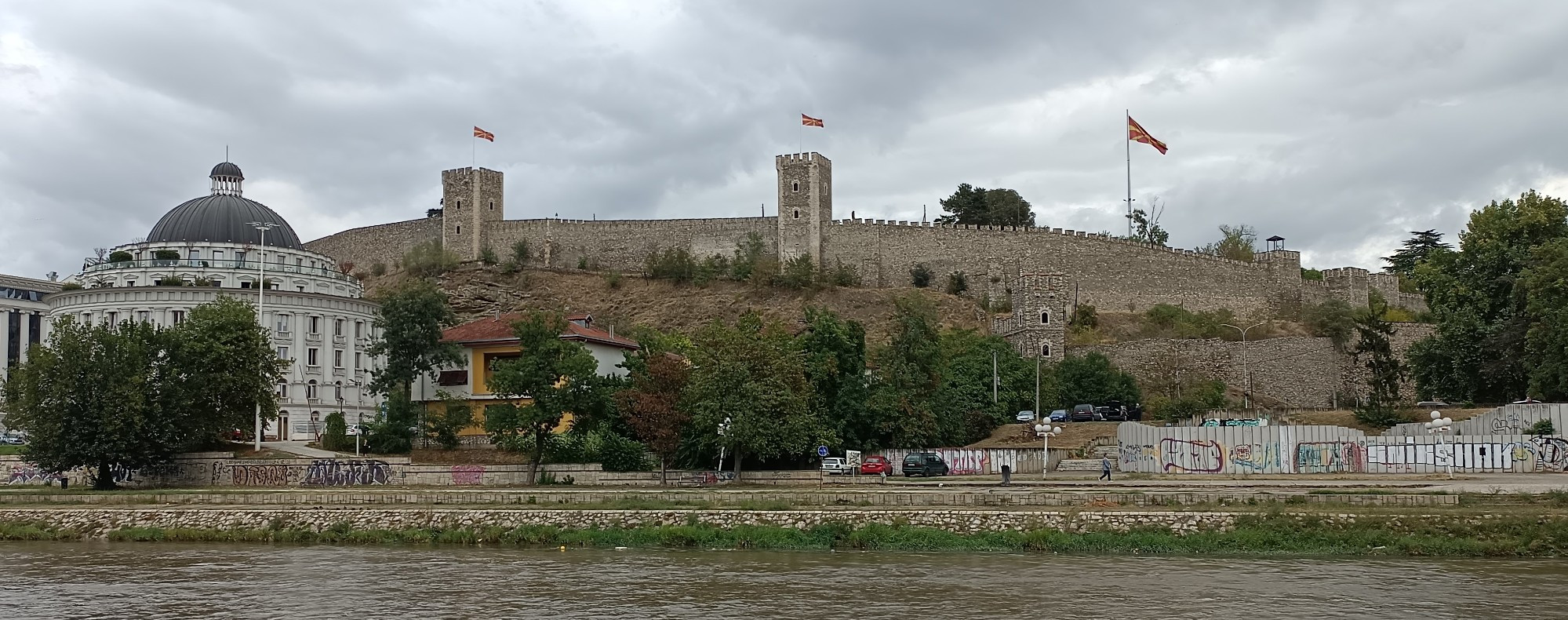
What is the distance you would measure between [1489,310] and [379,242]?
73231mm

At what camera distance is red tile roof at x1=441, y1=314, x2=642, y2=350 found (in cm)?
5869

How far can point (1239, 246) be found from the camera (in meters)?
105

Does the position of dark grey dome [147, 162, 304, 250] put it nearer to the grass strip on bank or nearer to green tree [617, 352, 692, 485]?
green tree [617, 352, 692, 485]

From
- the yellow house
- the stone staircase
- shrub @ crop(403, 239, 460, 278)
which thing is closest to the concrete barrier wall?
the stone staircase

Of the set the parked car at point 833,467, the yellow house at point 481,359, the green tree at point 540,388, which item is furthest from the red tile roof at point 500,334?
the parked car at point 833,467

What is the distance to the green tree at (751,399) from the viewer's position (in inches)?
1719

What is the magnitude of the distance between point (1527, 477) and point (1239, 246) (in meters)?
68.5

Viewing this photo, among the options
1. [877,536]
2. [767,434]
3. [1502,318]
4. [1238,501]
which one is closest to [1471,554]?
[1238,501]

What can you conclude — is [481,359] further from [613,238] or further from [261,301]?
[613,238]

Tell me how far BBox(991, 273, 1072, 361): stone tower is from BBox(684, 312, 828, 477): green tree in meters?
29.3

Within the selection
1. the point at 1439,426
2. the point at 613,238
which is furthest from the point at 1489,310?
the point at 613,238

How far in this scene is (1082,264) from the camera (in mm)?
89938

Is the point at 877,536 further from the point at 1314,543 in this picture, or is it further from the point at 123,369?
the point at 123,369

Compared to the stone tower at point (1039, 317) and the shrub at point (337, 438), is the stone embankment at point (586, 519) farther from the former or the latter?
the stone tower at point (1039, 317)
